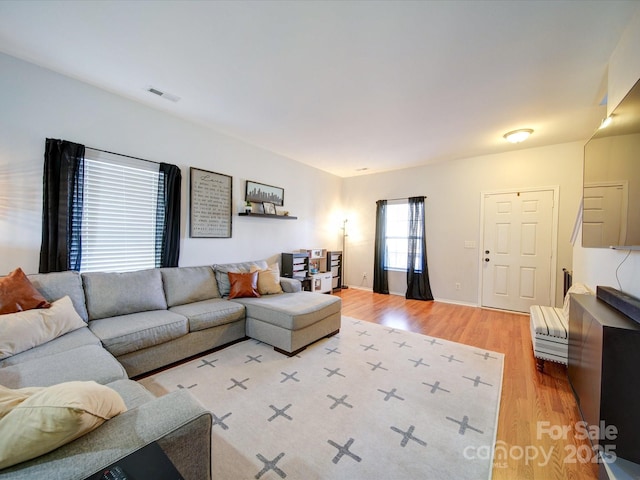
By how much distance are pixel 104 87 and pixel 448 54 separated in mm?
3262

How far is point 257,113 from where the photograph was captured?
3102mm

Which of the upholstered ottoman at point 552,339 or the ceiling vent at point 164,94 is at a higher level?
the ceiling vent at point 164,94

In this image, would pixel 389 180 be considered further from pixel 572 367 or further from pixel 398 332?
pixel 572 367

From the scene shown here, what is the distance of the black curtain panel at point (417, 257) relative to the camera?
5082 millimetres

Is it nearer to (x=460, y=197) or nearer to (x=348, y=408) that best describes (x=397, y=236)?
(x=460, y=197)

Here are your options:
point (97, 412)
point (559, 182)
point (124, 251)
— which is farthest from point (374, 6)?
point (559, 182)

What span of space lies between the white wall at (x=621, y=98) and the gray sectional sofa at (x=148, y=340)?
95.6 inches

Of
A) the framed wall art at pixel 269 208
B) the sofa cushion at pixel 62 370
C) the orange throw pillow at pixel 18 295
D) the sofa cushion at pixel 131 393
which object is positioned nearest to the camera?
the sofa cushion at pixel 131 393

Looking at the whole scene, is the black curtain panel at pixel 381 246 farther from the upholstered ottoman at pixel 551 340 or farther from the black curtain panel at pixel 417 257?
the upholstered ottoman at pixel 551 340

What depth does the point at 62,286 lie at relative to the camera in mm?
2172

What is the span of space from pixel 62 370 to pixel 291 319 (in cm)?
164

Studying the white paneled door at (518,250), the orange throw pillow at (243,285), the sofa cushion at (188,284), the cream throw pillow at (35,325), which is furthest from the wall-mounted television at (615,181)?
the cream throw pillow at (35,325)

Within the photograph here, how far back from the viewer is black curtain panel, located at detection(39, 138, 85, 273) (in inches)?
92.6

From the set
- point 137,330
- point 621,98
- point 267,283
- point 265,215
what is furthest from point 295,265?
point 621,98
